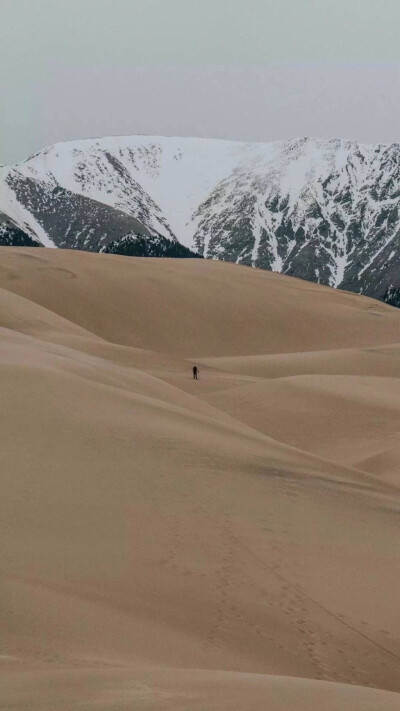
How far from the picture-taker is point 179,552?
8727mm

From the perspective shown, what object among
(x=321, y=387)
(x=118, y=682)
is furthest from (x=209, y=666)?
(x=321, y=387)

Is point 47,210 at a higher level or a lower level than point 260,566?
higher

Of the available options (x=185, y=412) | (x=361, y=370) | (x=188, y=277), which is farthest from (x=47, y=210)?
(x=185, y=412)

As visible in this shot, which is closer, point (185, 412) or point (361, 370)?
point (185, 412)

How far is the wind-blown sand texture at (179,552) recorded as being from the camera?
5434 mm

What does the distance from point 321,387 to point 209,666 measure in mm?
17598

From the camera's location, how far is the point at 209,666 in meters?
6.47

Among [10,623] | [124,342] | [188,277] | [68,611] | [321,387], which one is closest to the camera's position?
[10,623]

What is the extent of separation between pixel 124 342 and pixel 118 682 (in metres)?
40.4

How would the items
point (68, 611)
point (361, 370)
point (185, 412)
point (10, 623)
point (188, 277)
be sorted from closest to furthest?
1. point (10, 623)
2. point (68, 611)
3. point (185, 412)
4. point (361, 370)
5. point (188, 277)

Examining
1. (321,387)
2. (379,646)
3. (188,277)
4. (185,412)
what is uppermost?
(188,277)

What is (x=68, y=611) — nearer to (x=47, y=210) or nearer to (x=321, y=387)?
(x=321, y=387)

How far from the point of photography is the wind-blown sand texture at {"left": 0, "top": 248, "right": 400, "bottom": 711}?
5434 millimetres

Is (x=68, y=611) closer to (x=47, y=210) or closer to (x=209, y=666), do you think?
(x=209, y=666)
